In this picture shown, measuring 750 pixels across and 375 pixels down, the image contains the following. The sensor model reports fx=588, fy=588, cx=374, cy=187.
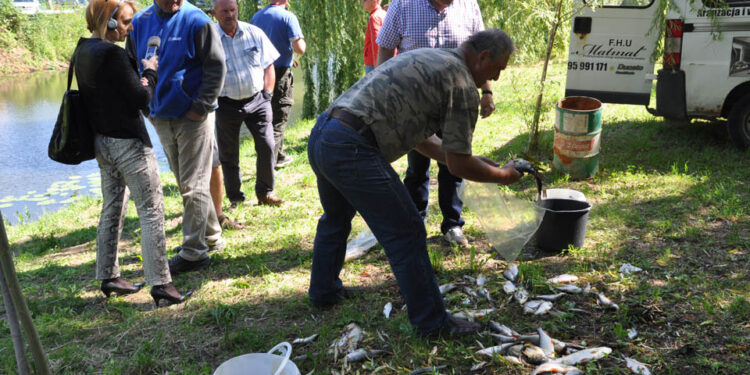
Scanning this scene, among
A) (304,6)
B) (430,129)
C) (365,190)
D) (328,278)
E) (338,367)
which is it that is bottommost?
(338,367)

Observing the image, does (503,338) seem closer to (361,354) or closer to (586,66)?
(361,354)

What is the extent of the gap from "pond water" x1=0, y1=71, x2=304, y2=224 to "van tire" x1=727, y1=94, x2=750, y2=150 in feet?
26.0

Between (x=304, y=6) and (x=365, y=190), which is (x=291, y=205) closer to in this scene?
(x=365, y=190)

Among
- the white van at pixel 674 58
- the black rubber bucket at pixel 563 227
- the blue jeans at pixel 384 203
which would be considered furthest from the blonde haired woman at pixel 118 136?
the white van at pixel 674 58

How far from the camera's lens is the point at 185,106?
13.0 feet

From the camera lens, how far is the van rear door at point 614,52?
643 centimetres

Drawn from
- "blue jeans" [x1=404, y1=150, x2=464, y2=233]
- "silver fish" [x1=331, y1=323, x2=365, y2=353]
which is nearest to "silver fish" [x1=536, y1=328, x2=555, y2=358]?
"silver fish" [x1=331, y1=323, x2=365, y2=353]

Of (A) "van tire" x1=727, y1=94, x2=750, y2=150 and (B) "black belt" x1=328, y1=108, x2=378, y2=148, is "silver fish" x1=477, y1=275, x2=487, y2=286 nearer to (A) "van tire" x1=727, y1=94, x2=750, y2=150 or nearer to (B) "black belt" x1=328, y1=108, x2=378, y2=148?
(B) "black belt" x1=328, y1=108, x2=378, y2=148

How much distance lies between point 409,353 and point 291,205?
3076mm

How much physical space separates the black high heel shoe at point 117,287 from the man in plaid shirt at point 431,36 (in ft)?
6.96

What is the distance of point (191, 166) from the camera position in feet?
13.5

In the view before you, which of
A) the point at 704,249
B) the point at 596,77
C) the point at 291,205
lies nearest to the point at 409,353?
the point at 704,249

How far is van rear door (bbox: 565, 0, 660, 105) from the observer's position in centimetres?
643

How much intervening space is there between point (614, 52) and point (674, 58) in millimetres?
613
